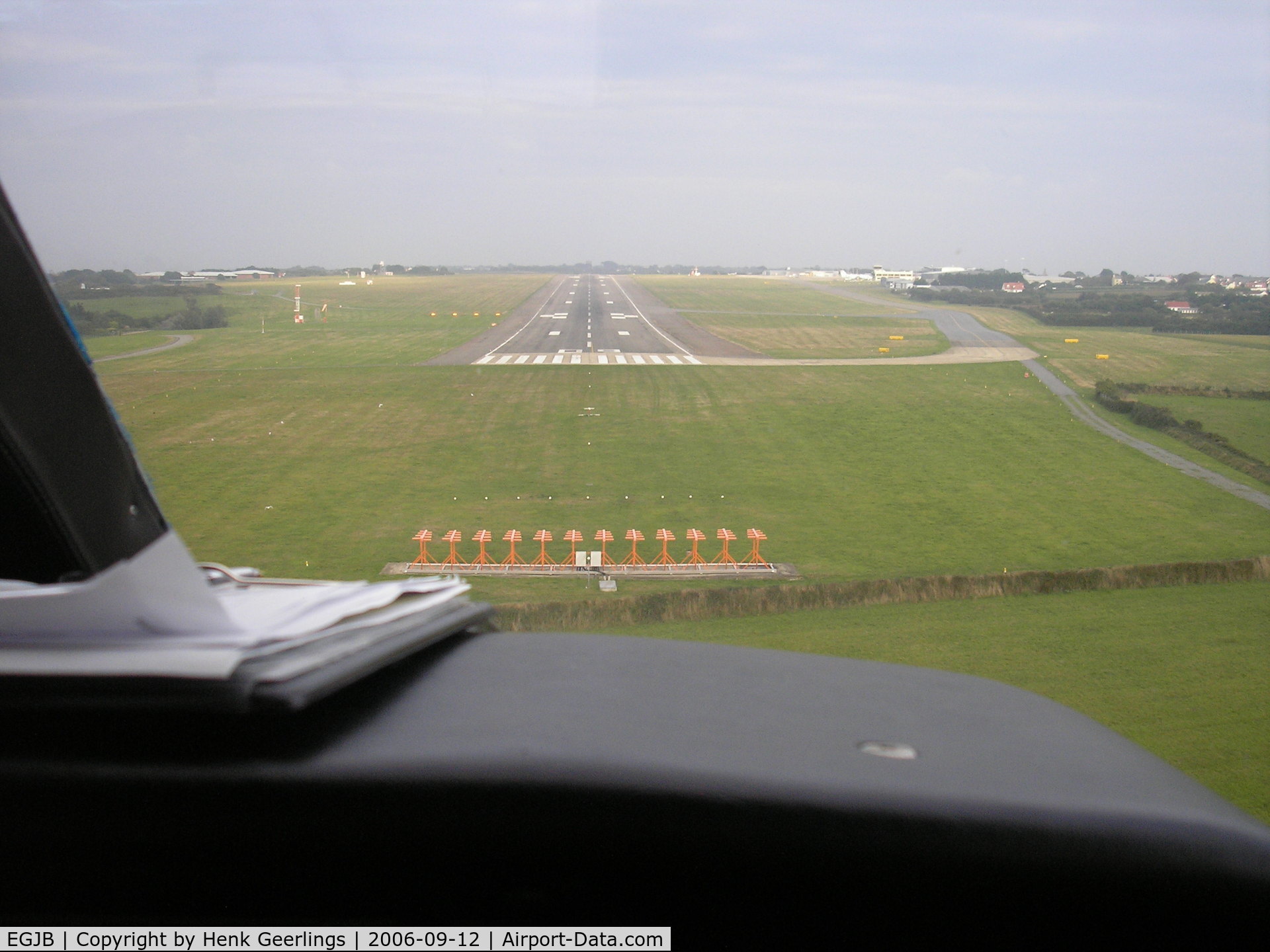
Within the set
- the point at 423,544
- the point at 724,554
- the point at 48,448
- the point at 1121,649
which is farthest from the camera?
the point at 724,554

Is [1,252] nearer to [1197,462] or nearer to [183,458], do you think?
[183,458]

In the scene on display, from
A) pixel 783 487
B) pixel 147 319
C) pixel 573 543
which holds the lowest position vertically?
pixel 783 487

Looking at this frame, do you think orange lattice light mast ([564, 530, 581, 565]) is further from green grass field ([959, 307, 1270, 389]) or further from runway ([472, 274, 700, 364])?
green grass field ([959, 307, 1270, 389])

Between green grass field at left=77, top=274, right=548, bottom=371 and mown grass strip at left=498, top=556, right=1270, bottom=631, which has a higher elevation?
green grass field at left=77, top=274, right=548, bottom=371

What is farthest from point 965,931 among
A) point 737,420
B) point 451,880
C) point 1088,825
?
point 737,420

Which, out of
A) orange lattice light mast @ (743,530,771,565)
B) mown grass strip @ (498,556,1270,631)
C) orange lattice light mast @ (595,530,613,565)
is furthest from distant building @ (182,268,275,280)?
orange lattice light mast @ (743,530,771,565)
